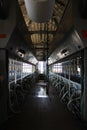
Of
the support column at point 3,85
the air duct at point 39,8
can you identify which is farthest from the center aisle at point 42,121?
the air duct at point 39,8

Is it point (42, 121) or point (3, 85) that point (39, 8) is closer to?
point (3, 85)

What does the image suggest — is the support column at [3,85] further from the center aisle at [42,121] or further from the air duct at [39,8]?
the air duct at [39,8]

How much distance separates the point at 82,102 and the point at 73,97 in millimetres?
632

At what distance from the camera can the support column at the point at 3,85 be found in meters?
2.41

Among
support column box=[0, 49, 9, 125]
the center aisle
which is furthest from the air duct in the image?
the center aisle

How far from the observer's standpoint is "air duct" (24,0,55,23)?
6.07ft

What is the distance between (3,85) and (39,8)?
4.33ft

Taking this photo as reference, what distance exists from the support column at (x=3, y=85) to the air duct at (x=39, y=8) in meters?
0.77

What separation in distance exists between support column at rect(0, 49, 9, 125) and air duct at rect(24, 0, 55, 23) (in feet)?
2.51

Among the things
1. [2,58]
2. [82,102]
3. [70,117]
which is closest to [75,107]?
[70,117]

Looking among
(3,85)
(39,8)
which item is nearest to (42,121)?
(3,85)

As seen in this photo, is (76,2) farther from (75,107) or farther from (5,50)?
(75,107)

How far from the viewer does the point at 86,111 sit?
8.02ft

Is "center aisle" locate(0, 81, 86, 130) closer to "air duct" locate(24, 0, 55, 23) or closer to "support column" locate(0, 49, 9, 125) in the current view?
"support column" locate(0, 49, 9, 125)
